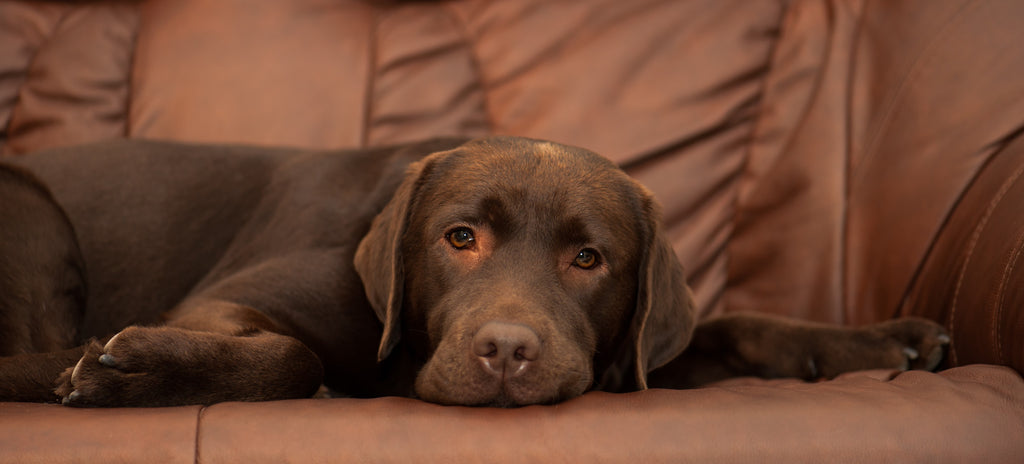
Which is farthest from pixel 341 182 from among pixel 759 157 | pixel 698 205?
pixel 759 157

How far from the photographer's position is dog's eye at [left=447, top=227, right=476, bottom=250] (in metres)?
2.54

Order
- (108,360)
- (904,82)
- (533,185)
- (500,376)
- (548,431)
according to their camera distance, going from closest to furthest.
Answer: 1. (548,431)
2. (108,360)
3. (500,376)
4. (533,185)
5. (904,82)

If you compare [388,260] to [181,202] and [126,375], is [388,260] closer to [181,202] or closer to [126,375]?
[126,375]

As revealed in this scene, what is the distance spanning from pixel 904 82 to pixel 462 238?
2117 mm

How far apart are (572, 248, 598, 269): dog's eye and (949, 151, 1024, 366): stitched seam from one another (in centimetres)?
120

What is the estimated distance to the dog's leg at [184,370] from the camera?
2.02 m

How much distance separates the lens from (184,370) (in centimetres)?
208

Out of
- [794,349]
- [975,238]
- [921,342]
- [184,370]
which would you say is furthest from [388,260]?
[975,238]

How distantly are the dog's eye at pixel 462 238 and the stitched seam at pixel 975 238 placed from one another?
1.56 metres

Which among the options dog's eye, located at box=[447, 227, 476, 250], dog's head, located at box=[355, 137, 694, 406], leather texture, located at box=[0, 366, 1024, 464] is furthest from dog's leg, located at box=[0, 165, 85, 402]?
dog's eye, located at box=[447, 227, 476, 250]

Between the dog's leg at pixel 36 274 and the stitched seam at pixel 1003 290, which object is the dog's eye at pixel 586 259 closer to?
the stitched seam at pixel 1003 290

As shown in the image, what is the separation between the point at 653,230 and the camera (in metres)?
2.73

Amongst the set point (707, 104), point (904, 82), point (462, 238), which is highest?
point (904, 82)

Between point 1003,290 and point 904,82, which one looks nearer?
point 1003,290
